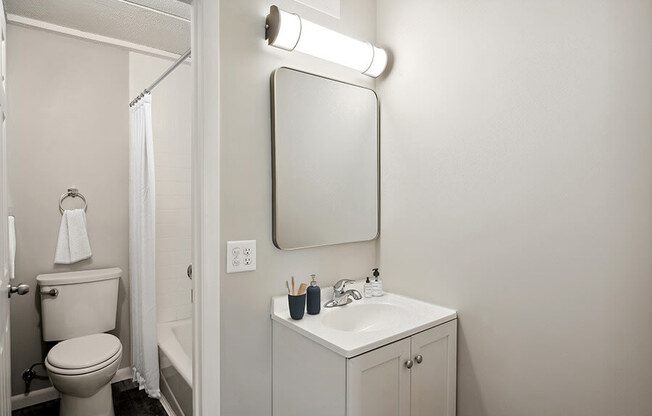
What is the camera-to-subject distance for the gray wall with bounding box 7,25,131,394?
2.21 m

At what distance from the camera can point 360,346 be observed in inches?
42.9

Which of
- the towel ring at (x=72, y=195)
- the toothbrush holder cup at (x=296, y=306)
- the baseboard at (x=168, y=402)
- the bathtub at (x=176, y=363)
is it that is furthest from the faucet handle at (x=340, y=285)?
the towel ring at (x=72, y=195)

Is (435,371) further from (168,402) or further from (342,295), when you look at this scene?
(168,402)

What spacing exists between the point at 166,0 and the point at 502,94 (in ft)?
5.89

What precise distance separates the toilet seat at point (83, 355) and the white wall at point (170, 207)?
365 millimetres

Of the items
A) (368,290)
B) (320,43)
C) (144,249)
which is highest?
(320,43)

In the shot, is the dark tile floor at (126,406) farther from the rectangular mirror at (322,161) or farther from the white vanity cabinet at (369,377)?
the rectangular mirror at (322,161)

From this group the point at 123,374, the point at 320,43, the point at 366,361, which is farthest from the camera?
the point at 123,374

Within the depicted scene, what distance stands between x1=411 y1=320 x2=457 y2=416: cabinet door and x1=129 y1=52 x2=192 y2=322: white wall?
1.48 meters

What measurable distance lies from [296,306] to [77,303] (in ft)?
5.64

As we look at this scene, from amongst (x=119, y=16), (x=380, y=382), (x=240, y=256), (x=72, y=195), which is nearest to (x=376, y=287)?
(x=380, y=382)

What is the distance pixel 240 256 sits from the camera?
4.37 feet

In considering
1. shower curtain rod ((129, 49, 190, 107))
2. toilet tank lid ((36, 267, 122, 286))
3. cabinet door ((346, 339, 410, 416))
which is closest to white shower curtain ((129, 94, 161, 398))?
shower curtain rod ((129, 49, 190, 107))

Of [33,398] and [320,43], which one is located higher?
[320,43]
